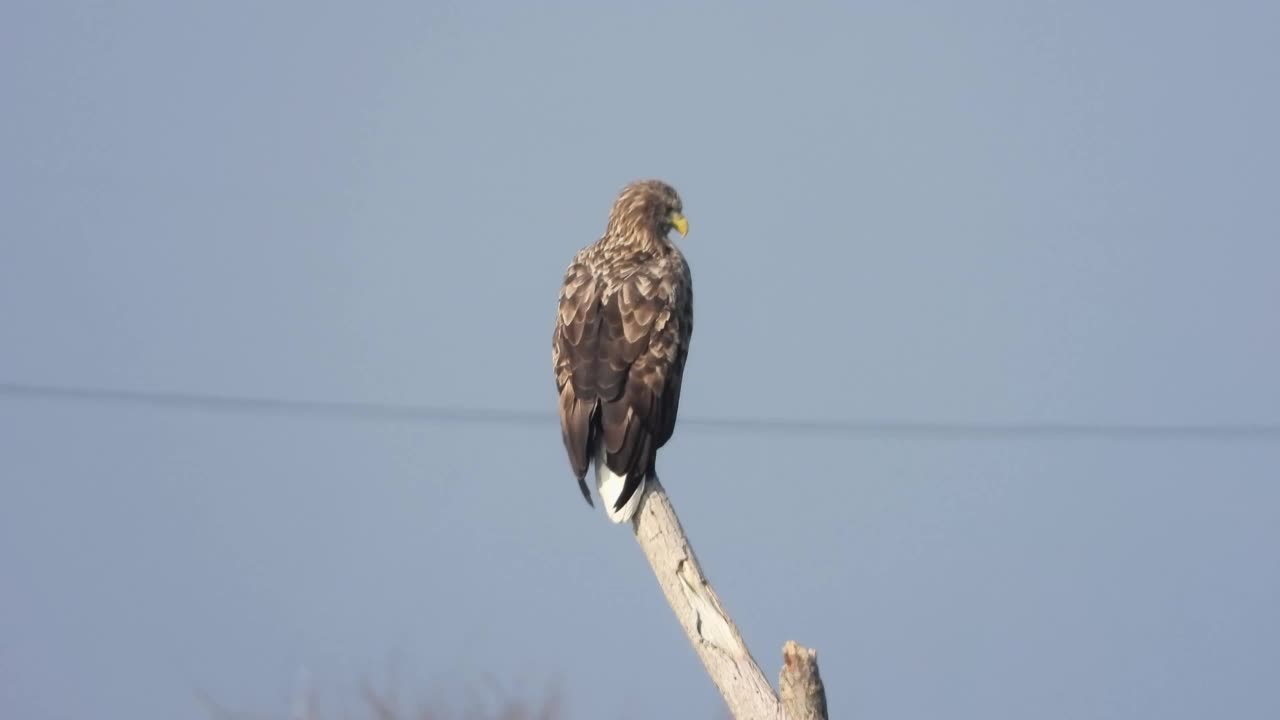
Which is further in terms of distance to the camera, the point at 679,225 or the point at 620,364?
the point at 679,225

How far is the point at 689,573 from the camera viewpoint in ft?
Result: 23.5

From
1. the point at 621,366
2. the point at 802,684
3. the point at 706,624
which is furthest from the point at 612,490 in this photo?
the point at 802,684

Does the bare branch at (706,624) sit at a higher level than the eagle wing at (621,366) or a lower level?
lower

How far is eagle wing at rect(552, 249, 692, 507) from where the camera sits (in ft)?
27.3

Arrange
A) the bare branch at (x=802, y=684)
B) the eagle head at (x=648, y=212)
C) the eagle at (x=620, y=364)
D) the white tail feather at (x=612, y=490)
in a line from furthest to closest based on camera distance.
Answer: the eagle head at (x=648, y=212) < the eagle at (x=620, y=364) < the white tail feather at (x=612, y=490) < the bare branch at (x=802, y=684)

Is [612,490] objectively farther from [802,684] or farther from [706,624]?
[802,684]

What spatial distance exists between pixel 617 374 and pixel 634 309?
1.14ft

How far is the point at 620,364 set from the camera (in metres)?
8.46

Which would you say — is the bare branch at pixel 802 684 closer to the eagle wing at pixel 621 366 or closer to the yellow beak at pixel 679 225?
the eagle wing at pixel 621 366

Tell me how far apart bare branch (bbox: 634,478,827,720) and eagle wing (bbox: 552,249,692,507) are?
70 centimetres

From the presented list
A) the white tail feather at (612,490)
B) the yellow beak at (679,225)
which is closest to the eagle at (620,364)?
the white tail feather at (612,490)

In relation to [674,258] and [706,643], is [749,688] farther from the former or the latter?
[674,258]

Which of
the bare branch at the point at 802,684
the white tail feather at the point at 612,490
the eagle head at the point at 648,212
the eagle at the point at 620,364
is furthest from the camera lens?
the eagle head at the point at 648,212

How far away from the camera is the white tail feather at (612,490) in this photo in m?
7.80
